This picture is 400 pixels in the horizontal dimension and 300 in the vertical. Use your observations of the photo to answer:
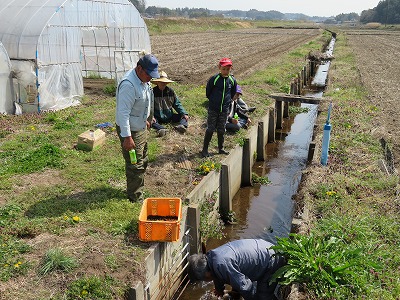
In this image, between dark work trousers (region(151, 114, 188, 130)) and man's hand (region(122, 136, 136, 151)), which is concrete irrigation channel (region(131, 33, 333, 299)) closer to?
man's hand (region(122, 136, 136, 151))

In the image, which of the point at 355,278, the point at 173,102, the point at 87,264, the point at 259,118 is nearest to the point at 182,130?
the point at 173,102

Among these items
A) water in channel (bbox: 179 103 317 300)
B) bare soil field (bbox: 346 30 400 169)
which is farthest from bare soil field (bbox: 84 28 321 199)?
bare soil field (bbox: 346 30 400 169)

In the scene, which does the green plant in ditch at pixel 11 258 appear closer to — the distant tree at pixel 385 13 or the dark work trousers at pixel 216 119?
the dark work trousers at pixel 216 119

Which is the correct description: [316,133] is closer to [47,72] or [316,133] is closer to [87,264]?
[87,264]

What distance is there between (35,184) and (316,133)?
7.29 m

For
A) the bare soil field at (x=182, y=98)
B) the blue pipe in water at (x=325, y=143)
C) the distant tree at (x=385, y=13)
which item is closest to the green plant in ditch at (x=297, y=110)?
the bare soil field at (x=182, y=98)

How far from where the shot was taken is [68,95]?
14.0 meters

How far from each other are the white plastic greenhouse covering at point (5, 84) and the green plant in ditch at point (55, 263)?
8886 mm

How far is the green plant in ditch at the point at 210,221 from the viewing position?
7.00m

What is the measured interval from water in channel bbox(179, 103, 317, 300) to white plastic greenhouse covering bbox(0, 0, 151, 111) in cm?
725

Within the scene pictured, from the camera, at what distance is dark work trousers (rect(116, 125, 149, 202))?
6.18 metres

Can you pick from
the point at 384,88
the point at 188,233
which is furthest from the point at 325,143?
the point at 384,88

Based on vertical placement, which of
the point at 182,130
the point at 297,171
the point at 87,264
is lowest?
the point at 297,171

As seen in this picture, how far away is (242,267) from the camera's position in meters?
5.17
